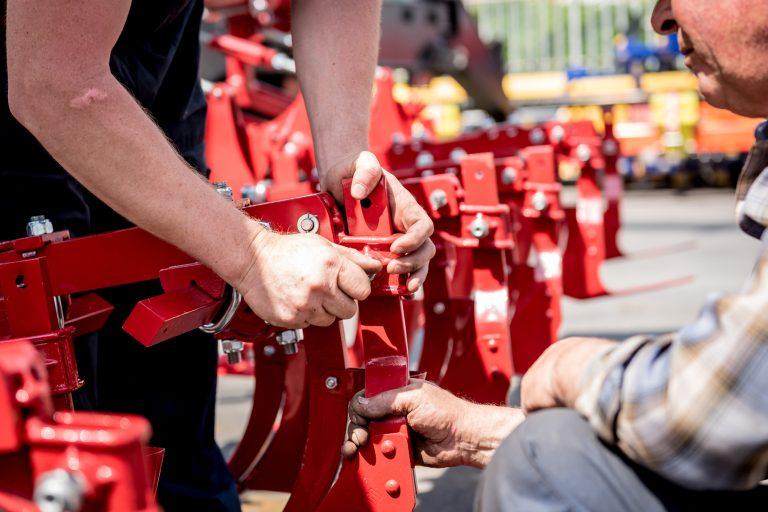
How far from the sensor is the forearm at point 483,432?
1.66 metres

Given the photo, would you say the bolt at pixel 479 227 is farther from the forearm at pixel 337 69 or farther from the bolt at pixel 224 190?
A: the bolt at pixel 224 190

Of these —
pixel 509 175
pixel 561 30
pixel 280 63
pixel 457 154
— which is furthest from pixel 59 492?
pixel 561 30

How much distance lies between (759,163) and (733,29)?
0.41m

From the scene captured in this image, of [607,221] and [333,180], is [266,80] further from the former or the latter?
[333,180]

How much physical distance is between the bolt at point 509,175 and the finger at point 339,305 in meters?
1.72

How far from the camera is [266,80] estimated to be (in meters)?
6.93

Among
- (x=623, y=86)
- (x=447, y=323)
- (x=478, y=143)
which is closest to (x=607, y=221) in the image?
(x=478, y=143)

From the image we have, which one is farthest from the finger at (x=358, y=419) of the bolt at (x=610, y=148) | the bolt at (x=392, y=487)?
the bolt at (x=610, y=148)

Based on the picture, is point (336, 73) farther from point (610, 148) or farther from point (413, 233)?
point (610, 148)

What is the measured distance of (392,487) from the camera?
1.67m

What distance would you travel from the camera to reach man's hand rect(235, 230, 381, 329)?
1.52 m

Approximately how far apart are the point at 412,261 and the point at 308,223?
198 mm

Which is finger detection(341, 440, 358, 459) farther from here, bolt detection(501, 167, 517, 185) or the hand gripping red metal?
bolt detection(501, 167, 517, 185)

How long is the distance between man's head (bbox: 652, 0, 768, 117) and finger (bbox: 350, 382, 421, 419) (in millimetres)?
709
